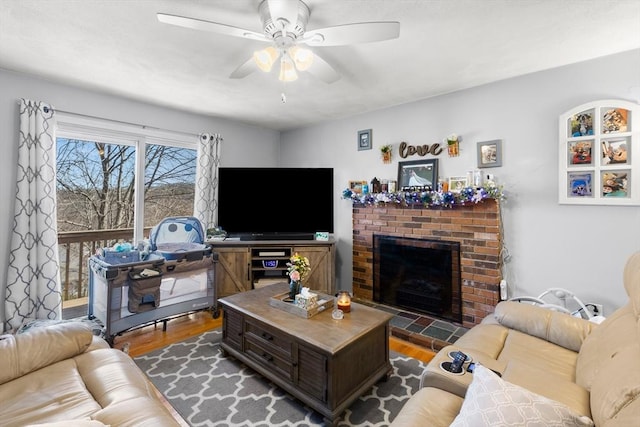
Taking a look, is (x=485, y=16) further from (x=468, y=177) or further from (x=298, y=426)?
(x=298, y=426)

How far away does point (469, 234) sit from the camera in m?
2.93

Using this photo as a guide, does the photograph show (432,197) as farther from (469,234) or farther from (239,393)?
(239,393)

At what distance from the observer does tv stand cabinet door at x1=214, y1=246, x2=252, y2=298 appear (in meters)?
3.53

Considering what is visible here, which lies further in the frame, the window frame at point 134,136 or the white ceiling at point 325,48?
the window frame at point 134,136

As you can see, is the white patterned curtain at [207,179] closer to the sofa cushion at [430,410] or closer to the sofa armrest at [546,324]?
the sofa cushion at [430,410]

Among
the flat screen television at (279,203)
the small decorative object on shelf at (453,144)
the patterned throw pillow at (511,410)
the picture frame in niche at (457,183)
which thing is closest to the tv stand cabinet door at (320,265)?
the flat screen television at (279,203)

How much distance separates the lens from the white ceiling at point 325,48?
173 centimetres

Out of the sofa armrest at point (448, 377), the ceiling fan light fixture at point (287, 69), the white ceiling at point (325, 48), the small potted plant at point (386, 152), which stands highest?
the white ceiling at point (325, 48)

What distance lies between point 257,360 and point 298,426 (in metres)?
0.58

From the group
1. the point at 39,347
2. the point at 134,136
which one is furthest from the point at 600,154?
the point at 134,136

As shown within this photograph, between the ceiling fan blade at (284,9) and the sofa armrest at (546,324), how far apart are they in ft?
7.59

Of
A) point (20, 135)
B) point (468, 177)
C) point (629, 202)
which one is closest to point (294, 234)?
point (468, 177)

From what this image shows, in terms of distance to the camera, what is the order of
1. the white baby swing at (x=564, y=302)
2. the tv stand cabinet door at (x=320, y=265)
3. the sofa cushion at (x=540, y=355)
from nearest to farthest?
the sofa cushion at (x=540, y=355)
the white baby swing at (x=564, y=302)
the tv stand cabinet door at (x=320, y=265)

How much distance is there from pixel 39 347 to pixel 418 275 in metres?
3.10
